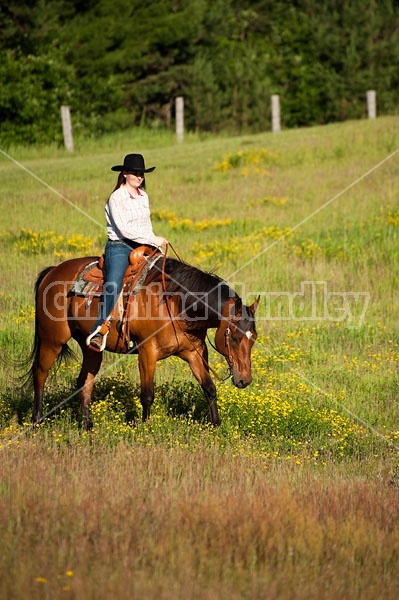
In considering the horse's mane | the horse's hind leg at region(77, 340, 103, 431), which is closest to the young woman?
the horse's mane

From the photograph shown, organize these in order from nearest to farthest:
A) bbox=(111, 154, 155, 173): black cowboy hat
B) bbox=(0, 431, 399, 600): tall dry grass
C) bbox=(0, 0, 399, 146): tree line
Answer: bbox=(0, 431, 399, 600): tall dry grass, bbox=(111, 154, 155, 173): black cowboy hat, bbox=(0, 0, 399, 146): tree line

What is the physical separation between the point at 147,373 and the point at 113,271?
111 centimetres

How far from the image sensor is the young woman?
366 inches

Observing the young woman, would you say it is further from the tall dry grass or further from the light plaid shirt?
the tall dry grass

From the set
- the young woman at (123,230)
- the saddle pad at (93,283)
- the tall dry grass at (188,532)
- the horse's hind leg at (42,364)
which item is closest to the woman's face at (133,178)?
the young woman at (123,230)

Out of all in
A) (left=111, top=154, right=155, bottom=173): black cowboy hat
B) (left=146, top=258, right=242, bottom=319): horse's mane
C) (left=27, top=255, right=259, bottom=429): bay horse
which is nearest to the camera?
(left=27, top=255, right=259, bottom=429): bay horse

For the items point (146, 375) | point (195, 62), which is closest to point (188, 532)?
point (146, 375)

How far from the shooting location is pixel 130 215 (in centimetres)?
934

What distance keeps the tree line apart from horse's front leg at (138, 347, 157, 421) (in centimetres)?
3136

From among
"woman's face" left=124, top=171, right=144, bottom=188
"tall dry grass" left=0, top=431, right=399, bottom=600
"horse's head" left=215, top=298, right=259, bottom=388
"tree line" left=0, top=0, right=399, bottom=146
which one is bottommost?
"tall dry grass" left=0, top=431, right=399, bottom=600

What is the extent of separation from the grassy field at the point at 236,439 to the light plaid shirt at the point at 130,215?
195 centimetres

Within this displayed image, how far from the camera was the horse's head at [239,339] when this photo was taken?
8.73m

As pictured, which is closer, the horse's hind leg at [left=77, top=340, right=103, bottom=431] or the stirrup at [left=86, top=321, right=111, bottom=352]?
the stirrup at [left=86, top=321, right=111, bottom=352]

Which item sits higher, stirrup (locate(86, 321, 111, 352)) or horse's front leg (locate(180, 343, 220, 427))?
stirrup (locate(86, 321, 111, 352))
